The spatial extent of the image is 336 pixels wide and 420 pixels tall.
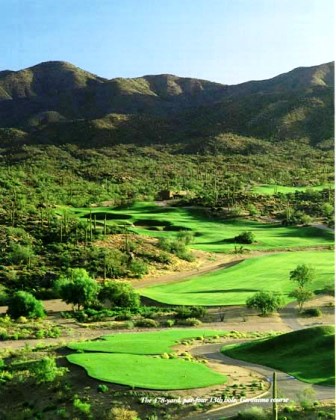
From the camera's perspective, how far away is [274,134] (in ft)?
583

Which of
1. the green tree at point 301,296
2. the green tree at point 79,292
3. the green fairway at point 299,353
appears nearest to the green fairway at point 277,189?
the green tree at point 301,296

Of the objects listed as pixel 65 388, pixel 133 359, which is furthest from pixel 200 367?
pixel 65 388

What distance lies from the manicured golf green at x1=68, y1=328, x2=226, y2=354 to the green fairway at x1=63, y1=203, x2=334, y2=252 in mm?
37022

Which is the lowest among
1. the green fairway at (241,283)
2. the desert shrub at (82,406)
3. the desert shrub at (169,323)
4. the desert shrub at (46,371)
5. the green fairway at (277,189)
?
the desert shrub at (169,323)

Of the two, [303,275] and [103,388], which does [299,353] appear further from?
[303,275]

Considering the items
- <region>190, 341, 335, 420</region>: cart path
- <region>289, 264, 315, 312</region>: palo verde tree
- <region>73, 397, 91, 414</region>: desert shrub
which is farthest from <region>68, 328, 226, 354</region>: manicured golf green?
<region>289, 264, 315, 312</region>: palo verde tree

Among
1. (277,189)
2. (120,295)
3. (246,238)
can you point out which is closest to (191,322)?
(120,295)

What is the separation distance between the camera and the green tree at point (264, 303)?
43656 mm

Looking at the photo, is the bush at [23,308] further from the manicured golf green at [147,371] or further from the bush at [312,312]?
the bush at [312,312]

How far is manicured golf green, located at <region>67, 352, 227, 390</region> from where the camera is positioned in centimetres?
2453

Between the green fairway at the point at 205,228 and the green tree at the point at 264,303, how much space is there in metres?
29.5

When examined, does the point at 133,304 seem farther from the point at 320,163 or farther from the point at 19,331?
the point at 320,163

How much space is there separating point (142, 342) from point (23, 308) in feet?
50.1

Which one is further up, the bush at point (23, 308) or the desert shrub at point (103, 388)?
the desert shrub at point (103, 388)
